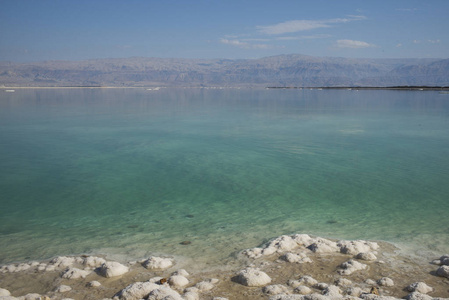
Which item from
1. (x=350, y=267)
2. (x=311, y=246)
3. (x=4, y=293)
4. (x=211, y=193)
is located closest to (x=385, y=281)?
(x=350, y=267)

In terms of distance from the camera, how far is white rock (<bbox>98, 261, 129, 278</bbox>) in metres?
5.00

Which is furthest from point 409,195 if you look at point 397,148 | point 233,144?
point 233,144

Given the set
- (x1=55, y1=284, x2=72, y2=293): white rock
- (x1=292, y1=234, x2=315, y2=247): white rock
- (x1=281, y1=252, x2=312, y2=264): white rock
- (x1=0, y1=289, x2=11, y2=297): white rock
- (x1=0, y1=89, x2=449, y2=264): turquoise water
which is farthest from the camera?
(x1=0, y1=89, x2=449, y2=264): turquoise water

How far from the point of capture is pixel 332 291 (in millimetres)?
4430

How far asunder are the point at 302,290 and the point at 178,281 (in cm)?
144

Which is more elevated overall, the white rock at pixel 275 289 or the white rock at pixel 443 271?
the white rock at pixel 443 271

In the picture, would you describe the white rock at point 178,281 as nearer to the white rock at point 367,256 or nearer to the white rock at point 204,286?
the white rock at point 204,286

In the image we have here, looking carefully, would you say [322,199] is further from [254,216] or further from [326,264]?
[326,264]

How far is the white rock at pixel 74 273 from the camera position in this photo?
4977 mm

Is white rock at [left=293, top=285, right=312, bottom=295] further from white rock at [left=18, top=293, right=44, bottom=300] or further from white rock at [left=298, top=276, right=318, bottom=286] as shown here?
white rock at [left=18, top=293, right=44, bottom=300]

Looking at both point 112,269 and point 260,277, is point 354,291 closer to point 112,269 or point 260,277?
point 260,277

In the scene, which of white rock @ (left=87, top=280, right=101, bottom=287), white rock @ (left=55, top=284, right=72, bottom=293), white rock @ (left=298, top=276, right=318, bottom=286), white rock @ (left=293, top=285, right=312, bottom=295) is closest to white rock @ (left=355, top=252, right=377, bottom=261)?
white rock @ (left=298, top=276, right=318, bottom=286)

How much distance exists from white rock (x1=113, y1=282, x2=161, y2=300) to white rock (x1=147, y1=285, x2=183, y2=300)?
116mm

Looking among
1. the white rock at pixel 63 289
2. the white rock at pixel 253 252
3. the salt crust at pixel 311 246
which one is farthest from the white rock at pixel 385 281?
the white rock at pixel 63 289
